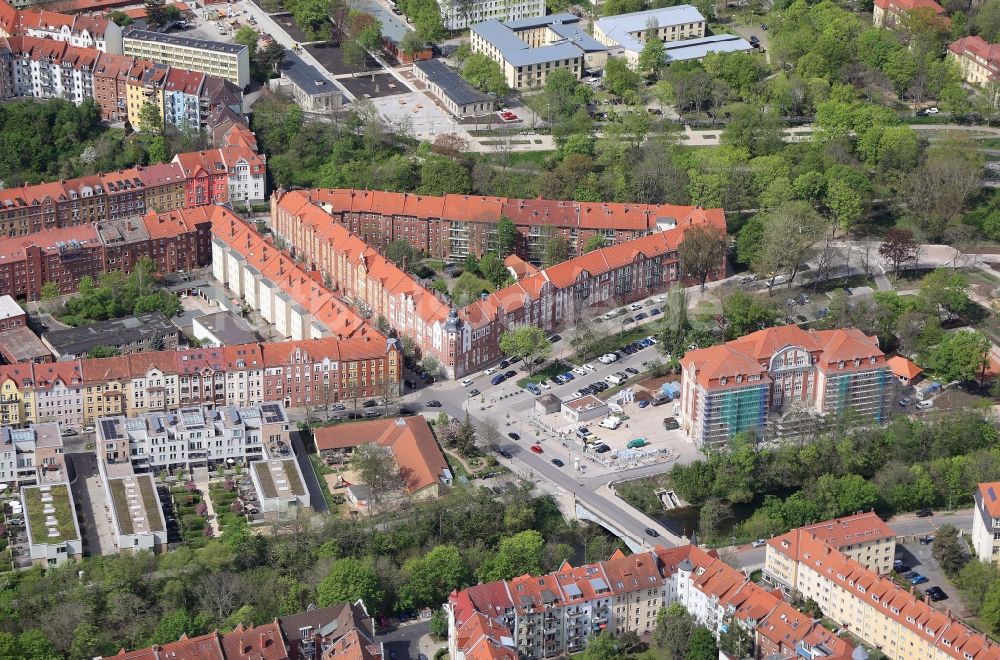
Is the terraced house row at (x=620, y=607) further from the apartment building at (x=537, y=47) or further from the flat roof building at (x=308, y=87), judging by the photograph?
the apartment building at (x=537, y=47)

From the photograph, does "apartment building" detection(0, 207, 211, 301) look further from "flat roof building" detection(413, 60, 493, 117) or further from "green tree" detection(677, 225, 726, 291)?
"green tree" detection(677, 225, 726, 291)

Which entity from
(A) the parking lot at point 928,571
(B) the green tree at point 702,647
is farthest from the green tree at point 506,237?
(B) the green tree at point 702,647

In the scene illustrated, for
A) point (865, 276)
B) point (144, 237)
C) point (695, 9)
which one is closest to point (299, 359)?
point (144, 237)

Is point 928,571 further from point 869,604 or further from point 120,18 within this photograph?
point 120,18

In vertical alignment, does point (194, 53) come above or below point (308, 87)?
above

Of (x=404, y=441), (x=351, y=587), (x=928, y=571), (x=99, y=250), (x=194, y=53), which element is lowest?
(x=928, y=571)

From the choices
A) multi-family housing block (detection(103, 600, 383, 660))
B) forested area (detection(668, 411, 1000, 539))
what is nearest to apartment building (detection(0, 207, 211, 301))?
forested area (detection(668, 411, 1000, 539))

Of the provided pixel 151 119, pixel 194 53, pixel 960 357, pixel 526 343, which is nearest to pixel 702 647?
pixel 526 343
